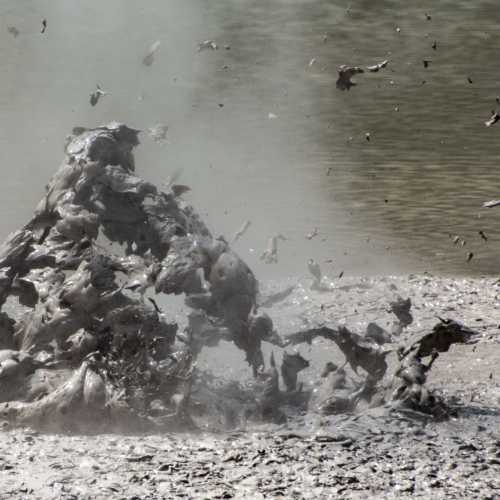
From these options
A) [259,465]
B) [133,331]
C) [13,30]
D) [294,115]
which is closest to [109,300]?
[133,331]

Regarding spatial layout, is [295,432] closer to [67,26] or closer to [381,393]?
[381,393]

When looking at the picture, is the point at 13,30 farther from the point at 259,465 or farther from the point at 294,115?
the point at 259,465

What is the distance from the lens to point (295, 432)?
4227 millimetres

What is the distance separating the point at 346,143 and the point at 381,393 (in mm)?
6126

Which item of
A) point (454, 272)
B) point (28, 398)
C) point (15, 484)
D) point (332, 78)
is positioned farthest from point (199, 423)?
point (332, 78)

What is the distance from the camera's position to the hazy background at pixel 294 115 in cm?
869

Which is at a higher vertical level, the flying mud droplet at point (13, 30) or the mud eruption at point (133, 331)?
the flying mud droplet at point (13, 30)

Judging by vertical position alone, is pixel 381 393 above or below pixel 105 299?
below

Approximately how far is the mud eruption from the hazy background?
2.91m

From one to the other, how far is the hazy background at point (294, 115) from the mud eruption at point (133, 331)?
9.54ft

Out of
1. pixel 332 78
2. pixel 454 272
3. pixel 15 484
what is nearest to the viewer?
pixel 15 484

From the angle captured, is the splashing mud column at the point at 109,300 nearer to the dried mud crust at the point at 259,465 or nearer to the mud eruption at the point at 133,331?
the mud eruption at the point at 133,331

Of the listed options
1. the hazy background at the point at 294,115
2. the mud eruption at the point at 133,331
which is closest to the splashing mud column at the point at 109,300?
the mud eruption at the point at 133,331

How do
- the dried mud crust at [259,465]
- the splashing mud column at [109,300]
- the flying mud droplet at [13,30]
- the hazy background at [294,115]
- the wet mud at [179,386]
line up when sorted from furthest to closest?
the flying mud droplet at [13,30] → the hazy background at [294,115] → the splashing mud column at [109,300] → the wet mud at [179,386] → the dried mud crust at [259,465]
